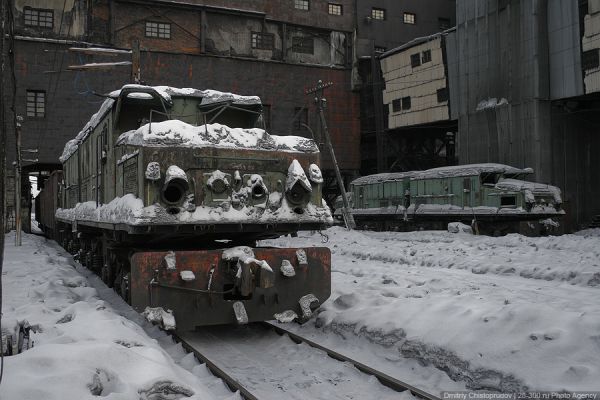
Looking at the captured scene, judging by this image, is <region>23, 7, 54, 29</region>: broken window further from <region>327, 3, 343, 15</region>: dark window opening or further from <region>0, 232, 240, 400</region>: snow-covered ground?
<region>0, 232, 240, 400</region>: snow-covered ground

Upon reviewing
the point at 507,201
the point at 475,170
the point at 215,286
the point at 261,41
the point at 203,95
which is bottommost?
the point at 215,286

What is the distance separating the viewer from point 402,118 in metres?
35.9

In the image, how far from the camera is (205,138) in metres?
6.47

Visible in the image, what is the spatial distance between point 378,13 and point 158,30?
56.5 ft

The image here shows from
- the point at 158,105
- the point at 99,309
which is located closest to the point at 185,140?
the point at 158,105

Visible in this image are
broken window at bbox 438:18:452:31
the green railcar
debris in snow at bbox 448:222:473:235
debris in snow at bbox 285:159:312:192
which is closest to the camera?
debris in snow at bbox 285:159:312:192

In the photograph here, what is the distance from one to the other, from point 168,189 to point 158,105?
187cm

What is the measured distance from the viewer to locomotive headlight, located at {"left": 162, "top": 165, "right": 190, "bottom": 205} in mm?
6007

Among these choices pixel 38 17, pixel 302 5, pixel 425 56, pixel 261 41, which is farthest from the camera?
pixel 302 5

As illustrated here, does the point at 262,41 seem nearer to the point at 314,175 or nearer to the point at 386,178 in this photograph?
the point at 386,178

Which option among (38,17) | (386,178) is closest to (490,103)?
(386,178)

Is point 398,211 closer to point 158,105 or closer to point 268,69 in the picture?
point 268,69

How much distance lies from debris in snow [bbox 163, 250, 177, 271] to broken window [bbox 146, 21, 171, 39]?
3037cm

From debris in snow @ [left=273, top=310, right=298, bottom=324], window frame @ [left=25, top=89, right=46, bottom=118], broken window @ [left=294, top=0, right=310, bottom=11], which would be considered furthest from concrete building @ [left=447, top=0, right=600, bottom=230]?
window frame @ [left=25, top=89, right=46, bottom=118]
